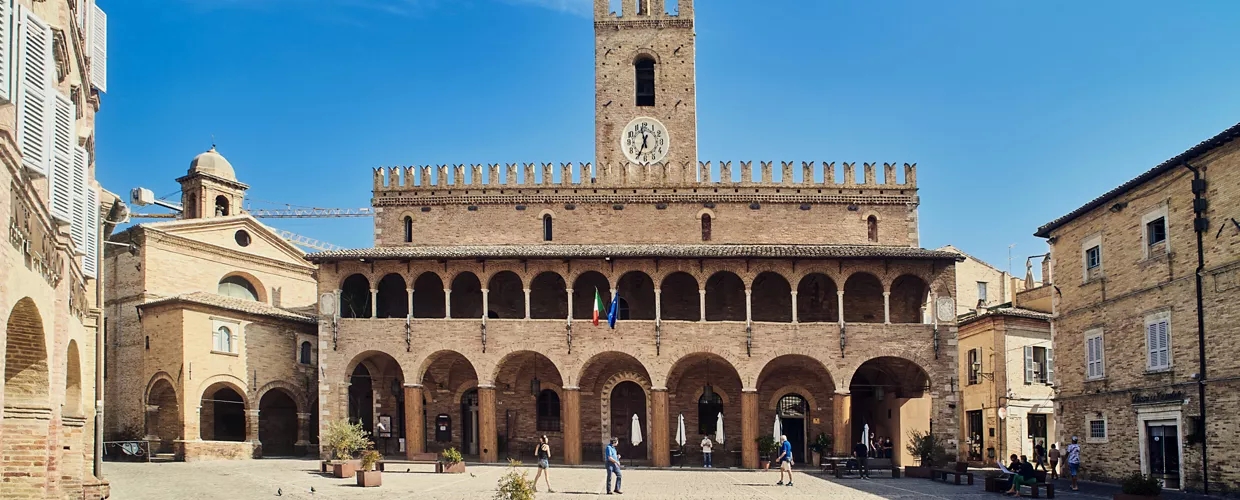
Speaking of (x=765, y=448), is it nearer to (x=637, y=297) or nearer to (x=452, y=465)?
(x=637, y=297)

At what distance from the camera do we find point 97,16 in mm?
20984

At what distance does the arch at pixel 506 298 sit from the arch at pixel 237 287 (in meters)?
10.6

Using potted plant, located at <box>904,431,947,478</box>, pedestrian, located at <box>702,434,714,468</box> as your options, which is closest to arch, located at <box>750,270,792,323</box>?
pedestrian, located at <box>702,434,714,468</box>

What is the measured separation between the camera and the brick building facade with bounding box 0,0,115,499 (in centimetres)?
1227

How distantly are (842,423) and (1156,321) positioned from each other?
11.6 meters

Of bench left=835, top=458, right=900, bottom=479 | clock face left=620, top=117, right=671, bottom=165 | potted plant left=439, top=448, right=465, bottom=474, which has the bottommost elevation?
bench left=835, top=458, right=900, bottom=479

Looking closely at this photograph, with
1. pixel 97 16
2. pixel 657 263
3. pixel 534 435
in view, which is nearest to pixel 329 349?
pixel 534 435

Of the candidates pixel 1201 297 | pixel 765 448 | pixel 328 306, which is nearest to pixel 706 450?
pixel 765 448

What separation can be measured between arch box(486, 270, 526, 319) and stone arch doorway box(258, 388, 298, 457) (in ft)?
28.5

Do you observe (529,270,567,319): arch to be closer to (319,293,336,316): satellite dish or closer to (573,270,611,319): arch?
(573,270,611,319): arch

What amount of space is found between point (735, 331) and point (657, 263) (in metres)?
3.41

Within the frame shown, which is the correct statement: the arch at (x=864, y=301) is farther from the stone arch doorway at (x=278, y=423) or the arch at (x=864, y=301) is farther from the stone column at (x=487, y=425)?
the stone arch doorway at (x=278, y=423)

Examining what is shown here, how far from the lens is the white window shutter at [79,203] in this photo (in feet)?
54.4

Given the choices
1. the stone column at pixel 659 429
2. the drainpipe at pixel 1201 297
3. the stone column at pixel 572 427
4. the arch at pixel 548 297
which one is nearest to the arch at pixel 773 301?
the stone column at pixel 659 429
